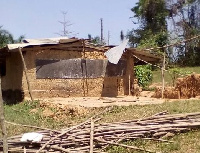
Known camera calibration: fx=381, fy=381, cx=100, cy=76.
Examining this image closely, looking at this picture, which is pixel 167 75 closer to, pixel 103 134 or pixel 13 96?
pixel 13 96

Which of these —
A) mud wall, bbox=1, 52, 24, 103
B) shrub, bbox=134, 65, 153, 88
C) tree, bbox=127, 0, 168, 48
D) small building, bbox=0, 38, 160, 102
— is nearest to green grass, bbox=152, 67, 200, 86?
shrub, bbox=134, 65, 153, 88

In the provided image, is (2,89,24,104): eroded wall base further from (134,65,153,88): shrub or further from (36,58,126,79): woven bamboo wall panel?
(134,65,153,88): shrub

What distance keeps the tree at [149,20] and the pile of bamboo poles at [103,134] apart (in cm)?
2510

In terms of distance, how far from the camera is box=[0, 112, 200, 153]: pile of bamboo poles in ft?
23.2

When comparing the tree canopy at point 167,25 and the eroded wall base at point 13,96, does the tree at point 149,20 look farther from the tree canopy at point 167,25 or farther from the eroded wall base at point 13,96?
the eroded wall base at point 13,96

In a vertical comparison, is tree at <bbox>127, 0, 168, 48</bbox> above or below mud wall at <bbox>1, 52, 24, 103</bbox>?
above

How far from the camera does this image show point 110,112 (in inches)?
431

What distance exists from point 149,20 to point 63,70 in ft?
68.6

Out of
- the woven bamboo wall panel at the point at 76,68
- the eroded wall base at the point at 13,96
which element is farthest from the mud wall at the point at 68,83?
the eroded wall base at the point at 13,96

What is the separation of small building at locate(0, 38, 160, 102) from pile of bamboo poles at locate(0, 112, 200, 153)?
282 inches

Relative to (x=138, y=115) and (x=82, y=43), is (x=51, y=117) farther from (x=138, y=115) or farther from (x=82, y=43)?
(x=82, y=43)

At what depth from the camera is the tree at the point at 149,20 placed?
33.6 meters

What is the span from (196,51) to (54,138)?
26.4 metres

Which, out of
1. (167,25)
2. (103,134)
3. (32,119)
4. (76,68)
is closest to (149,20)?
(167,25)
